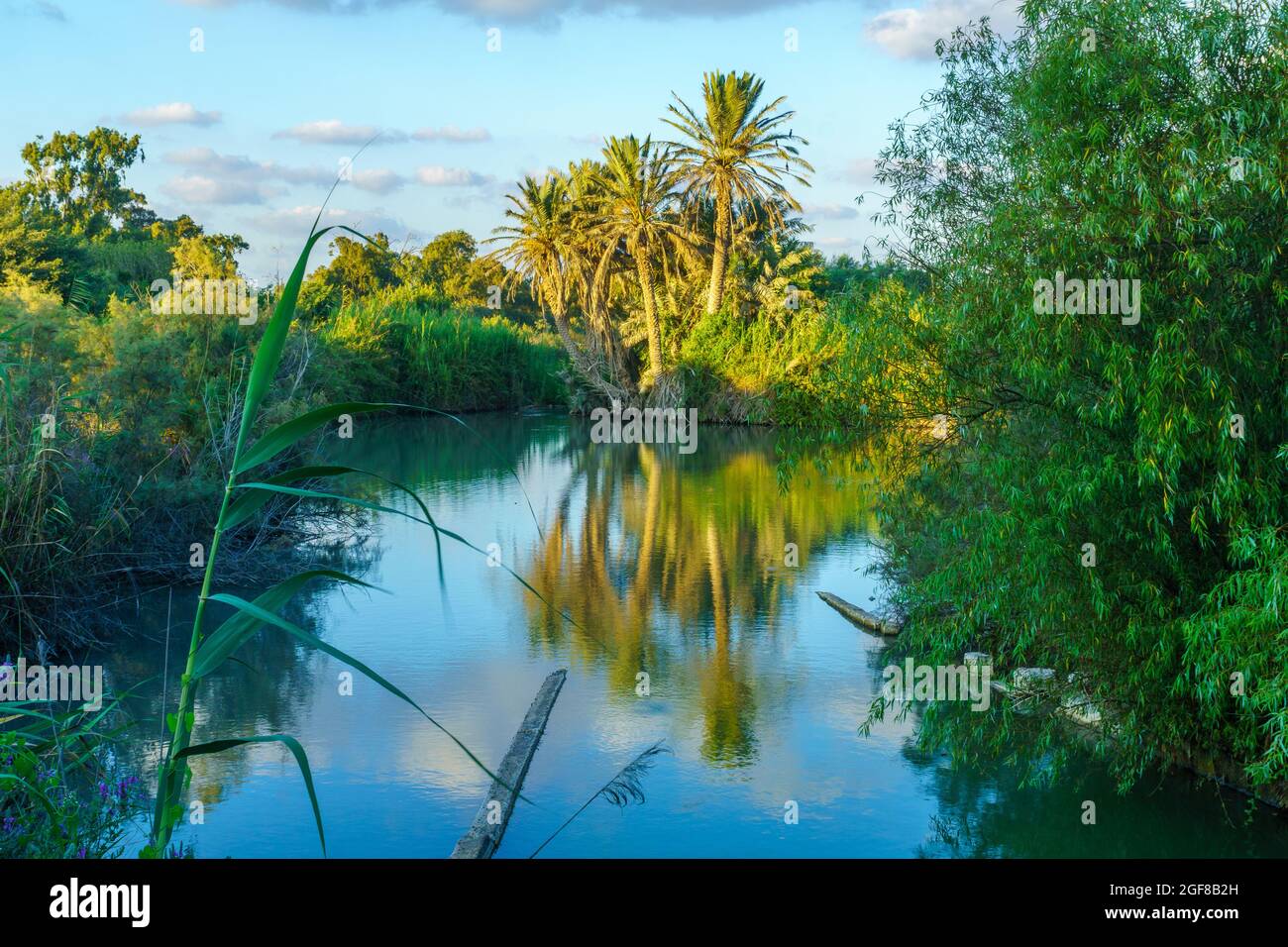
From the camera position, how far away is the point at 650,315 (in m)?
42.5

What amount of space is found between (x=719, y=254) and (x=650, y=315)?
336cm

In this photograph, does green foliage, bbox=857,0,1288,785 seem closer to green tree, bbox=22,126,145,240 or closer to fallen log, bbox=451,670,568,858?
fallen log, bbox=451,670,568,858

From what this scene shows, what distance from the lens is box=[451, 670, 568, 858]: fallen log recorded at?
658 cm

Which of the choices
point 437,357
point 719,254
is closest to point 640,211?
point 719,254

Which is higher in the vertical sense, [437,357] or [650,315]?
[650,315]

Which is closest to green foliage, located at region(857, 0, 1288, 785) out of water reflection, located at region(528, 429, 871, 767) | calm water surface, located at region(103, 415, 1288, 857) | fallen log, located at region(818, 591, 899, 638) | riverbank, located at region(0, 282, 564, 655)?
calm water surface, located at region(103, 415, 1288, 857)

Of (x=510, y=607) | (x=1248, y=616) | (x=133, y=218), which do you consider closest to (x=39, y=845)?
(x=1248, y=616)

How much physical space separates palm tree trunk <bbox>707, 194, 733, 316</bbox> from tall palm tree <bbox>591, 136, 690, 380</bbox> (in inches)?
50.2

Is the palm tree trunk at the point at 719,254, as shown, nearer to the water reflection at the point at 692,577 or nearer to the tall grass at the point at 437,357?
the tall grass at the point at 437,357

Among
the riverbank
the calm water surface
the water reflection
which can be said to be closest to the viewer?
the calm water surface

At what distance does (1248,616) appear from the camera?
20.3ft

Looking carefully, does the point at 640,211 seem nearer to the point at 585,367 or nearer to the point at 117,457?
the point at 585,367

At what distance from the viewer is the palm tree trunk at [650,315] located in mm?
41625
